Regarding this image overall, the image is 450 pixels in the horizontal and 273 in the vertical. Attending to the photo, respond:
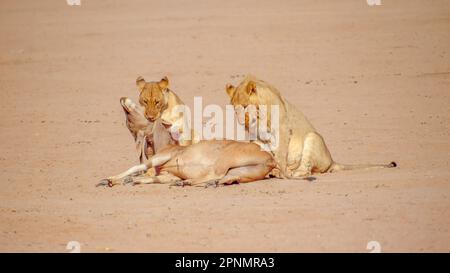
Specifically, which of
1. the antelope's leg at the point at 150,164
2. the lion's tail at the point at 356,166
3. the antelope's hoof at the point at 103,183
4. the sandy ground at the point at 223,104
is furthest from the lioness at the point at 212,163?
the lion's tail at the point at 356,166

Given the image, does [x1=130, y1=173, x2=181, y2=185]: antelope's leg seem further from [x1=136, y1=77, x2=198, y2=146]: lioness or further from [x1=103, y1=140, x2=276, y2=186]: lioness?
[x1=136, y1=77, x2=198, y2=146]: lioness

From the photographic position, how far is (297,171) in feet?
41.0

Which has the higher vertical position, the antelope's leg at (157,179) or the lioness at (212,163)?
the lioness at (212,163)

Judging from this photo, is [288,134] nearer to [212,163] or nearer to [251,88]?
[251,88]

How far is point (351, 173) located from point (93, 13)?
54.1 ft

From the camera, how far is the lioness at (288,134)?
12062 mm

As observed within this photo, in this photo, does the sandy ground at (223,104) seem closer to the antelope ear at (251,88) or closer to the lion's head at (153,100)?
the lion's head at (153,100)

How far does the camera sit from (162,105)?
12508mm

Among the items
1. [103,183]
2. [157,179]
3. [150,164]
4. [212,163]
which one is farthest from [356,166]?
[103,183]

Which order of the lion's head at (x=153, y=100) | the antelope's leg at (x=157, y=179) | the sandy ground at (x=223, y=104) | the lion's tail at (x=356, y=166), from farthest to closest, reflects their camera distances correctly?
the lion's tail at (x=356, y=166), the lion's head at (x=153, y=100), the antelope's leg at (x=157, y=179), the sandy ground at (x=223, y=104)

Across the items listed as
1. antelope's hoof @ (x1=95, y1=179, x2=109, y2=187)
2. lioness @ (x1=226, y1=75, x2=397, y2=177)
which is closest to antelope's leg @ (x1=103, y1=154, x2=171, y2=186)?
antelope's hoof @ (x1=95, y1=179, x2=109, y2=187)

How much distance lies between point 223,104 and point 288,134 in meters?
6.04

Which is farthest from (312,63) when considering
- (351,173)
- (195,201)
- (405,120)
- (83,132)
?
(195,201)

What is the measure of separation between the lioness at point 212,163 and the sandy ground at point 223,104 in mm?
158
